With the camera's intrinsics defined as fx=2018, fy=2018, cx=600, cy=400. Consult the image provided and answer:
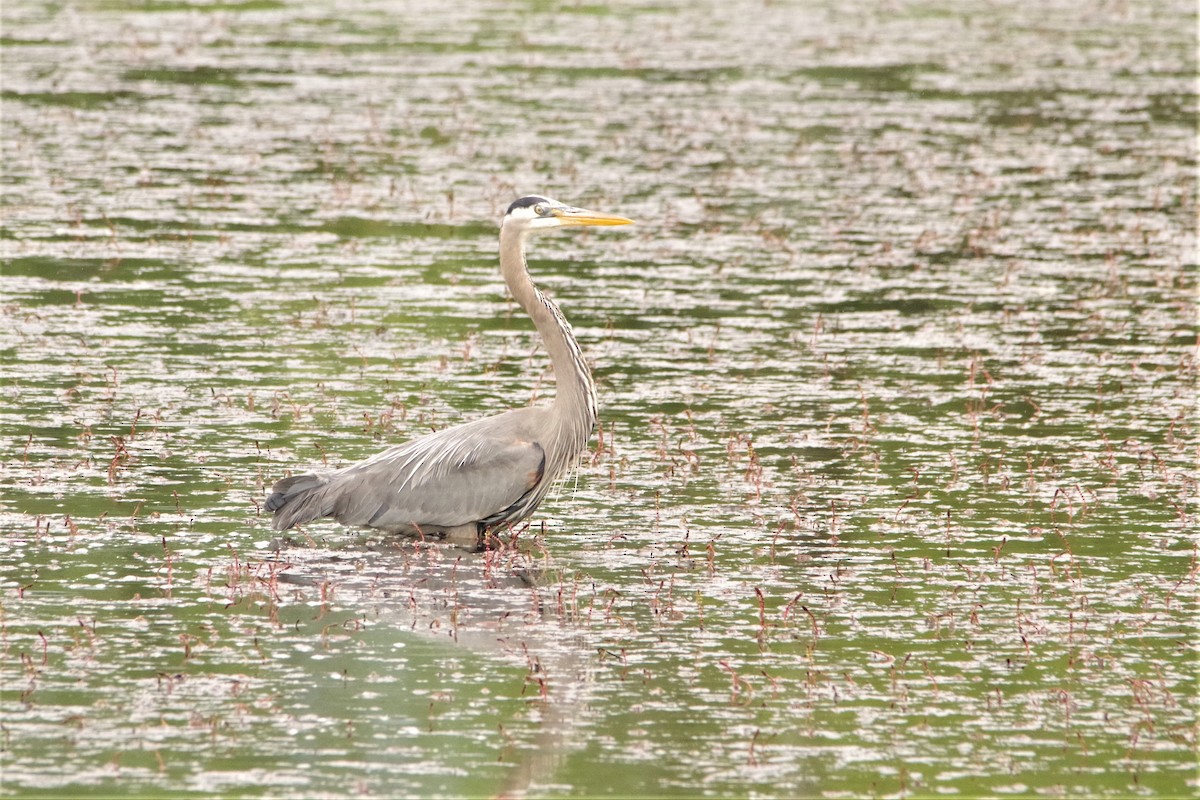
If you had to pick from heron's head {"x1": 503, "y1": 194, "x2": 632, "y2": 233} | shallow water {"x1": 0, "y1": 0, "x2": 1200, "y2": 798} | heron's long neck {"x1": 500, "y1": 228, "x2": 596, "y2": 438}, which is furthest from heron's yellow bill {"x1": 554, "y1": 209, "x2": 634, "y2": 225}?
shallow water {"x1": 0, "y1": 0, "x2": 1200, "y2": 798}

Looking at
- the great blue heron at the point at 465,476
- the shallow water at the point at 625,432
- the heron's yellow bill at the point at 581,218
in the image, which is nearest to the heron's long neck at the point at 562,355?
the great blue heron at the point at 465,476

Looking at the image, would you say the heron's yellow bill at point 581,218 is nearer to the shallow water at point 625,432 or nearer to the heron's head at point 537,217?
the heron's head at point 537,217

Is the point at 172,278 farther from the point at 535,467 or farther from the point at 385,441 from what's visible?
the point at 535,467

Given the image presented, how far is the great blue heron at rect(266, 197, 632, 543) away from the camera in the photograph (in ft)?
31.9

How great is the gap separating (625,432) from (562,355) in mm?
1891

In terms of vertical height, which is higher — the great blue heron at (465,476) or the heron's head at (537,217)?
the heron's head at (537,217)

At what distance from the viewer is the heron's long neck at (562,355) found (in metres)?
10.0

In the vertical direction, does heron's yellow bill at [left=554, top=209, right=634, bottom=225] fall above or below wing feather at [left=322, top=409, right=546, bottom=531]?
above

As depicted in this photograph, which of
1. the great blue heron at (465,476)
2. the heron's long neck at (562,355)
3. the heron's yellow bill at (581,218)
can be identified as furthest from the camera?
the heron's yellow bill at (581,218)

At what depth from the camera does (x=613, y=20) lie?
33062mm

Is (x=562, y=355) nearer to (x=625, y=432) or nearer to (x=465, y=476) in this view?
(x=465, y=476)

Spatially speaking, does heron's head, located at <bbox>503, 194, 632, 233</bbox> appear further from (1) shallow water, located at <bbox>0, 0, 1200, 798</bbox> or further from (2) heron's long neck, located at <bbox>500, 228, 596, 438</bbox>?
(1) shallow water, located at <bbox>0, 0, 1200, 798</bbox>

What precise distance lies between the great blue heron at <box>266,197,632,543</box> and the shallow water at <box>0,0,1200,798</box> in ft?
0.63

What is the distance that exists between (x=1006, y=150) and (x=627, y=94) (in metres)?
5.44
